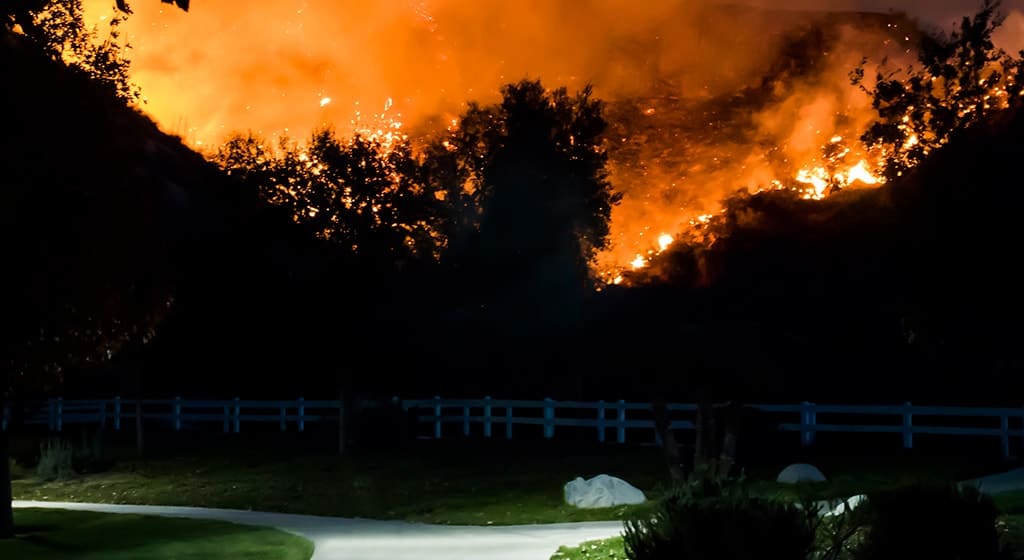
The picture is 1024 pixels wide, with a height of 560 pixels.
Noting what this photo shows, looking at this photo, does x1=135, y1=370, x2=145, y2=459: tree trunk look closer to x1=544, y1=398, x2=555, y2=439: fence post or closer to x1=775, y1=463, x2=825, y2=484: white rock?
x1=544, y1=398, x2=555, y2=439: fence post

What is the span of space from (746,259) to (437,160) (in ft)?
141

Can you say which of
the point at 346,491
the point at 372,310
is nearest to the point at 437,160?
the point at 372,310

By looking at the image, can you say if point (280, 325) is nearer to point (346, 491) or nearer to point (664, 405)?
point (346, 491)

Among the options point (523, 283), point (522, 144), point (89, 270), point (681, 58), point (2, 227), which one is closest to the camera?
point (2, 227)

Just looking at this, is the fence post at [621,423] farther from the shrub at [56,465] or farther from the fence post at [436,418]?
the shrub at [56,465]

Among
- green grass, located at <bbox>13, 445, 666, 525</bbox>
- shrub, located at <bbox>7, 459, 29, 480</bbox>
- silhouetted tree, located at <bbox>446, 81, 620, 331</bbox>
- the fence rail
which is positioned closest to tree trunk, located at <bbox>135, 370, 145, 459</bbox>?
the fence rail

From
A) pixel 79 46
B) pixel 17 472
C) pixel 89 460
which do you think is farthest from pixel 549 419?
pixel 79 46

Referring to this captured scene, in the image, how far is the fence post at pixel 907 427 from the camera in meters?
31.7

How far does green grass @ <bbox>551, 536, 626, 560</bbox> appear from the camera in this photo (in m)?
16.3

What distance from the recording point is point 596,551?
16828mm

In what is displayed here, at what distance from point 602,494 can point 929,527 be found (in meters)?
10.4

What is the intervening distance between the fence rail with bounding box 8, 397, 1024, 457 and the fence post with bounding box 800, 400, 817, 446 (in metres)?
0.02

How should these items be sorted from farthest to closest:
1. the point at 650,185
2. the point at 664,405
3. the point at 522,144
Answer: the point at 650,185, the point at 522,144, the point at 664,405

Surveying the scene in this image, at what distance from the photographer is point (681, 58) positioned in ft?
557
